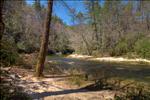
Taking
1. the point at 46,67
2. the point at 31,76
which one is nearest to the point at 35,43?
the point at 46,67

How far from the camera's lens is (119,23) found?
40.8m

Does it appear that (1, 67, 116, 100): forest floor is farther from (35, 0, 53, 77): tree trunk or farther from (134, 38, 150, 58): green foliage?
(134, 38, 150, 58): green foliage

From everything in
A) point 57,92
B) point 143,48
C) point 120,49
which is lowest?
point 57,92

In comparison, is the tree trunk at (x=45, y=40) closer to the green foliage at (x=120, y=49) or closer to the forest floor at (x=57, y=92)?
the forest floor at (x=57, y=92)

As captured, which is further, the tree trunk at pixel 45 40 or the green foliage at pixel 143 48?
the green foliage at pixel 143 48

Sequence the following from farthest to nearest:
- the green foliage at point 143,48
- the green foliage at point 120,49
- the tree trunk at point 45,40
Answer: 1. the green foliage at point 120,49
2. the green foliage at point 143,48
3. the tree trunk at point 45,40

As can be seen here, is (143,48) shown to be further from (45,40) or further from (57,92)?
(57,92)

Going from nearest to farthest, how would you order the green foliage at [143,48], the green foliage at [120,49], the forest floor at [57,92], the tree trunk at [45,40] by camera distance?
the forest floor at [57,92] → the tree trunk at [45,40] → the green foliage at [143,48] → the green foliage at [120,49]

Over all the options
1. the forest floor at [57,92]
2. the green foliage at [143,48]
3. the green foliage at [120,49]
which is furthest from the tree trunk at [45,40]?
the green foliage at [120,49]

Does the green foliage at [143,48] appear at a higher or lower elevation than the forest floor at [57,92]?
higher

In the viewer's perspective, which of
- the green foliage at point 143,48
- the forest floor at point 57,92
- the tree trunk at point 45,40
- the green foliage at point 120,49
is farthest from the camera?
the green foliage at point 120,49

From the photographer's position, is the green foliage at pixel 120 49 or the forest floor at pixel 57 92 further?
the green foliage at pixel 120 49

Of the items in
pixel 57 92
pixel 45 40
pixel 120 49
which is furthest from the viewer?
pixel 120 49

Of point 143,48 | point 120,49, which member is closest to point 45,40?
point 143,48
